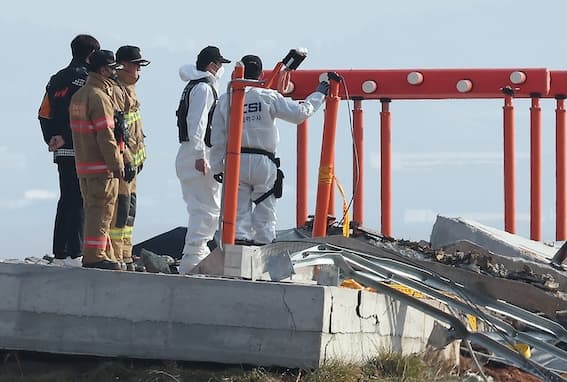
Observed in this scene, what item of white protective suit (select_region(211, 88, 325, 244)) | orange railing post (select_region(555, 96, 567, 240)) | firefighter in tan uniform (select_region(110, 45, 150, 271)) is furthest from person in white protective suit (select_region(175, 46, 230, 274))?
orange railing post (select_region(555, 96, 567, 240))

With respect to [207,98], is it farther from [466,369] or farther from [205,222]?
[466,369]

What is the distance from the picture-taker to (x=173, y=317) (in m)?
6.91

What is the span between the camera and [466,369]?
26.3ft

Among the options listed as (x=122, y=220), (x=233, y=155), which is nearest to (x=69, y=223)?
(x=122, y=220)

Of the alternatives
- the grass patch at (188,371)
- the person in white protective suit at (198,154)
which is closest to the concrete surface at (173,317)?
the grass patch at (188,371)

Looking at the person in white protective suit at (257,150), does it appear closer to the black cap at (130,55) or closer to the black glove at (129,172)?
the black cap at (130,55)

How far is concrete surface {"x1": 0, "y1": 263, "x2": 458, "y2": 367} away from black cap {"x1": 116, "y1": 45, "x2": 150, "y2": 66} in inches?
100.0

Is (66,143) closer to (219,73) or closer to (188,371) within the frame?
(219,73)

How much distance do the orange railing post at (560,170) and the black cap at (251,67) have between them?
18.1 feet

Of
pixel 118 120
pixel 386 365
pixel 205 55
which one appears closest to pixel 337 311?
pixel 386 365

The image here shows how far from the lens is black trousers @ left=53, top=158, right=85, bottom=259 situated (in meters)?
9.13

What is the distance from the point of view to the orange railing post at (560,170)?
14641 millimetres

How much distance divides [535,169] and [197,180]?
5.41 metres

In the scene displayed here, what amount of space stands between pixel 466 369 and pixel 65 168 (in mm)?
3210
